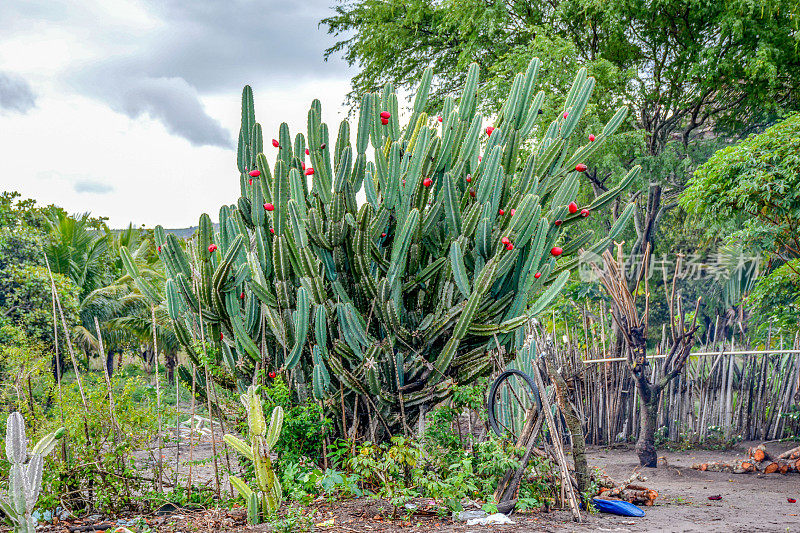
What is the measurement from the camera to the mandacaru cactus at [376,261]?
4262 millimetres

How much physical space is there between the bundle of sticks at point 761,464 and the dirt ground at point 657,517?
20 cm

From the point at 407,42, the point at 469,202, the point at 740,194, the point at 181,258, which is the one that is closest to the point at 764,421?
the point at 740,194

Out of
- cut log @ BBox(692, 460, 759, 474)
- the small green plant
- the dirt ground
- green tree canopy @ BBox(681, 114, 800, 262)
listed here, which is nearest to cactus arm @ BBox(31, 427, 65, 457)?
the dirt ground

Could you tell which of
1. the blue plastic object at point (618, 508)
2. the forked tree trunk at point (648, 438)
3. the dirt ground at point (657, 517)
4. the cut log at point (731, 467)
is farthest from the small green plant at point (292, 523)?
the cut log at point (731, 467)

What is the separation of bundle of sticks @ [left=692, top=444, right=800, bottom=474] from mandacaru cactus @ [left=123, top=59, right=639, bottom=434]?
3556 millimetres

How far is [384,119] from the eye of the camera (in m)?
4.79

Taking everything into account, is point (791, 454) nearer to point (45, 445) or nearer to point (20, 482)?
point (45, 445)

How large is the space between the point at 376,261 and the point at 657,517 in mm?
2368

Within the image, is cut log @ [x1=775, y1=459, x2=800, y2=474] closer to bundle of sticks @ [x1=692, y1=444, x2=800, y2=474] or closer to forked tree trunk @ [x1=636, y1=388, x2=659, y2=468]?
bundle of sticks @ [x1=692, y1=444, x2=800, y2=474]

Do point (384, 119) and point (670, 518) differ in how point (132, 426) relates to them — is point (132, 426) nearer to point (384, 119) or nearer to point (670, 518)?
point (384, 119)

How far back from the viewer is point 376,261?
4.38 meters

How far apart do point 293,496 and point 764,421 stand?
21.2 feet

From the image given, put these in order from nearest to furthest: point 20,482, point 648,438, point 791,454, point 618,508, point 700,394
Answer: point 20,482 < point 618,508 < point 791,454 < point 648,438 < point 700,394

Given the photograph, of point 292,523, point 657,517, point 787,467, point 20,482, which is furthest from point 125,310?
point 657,517
